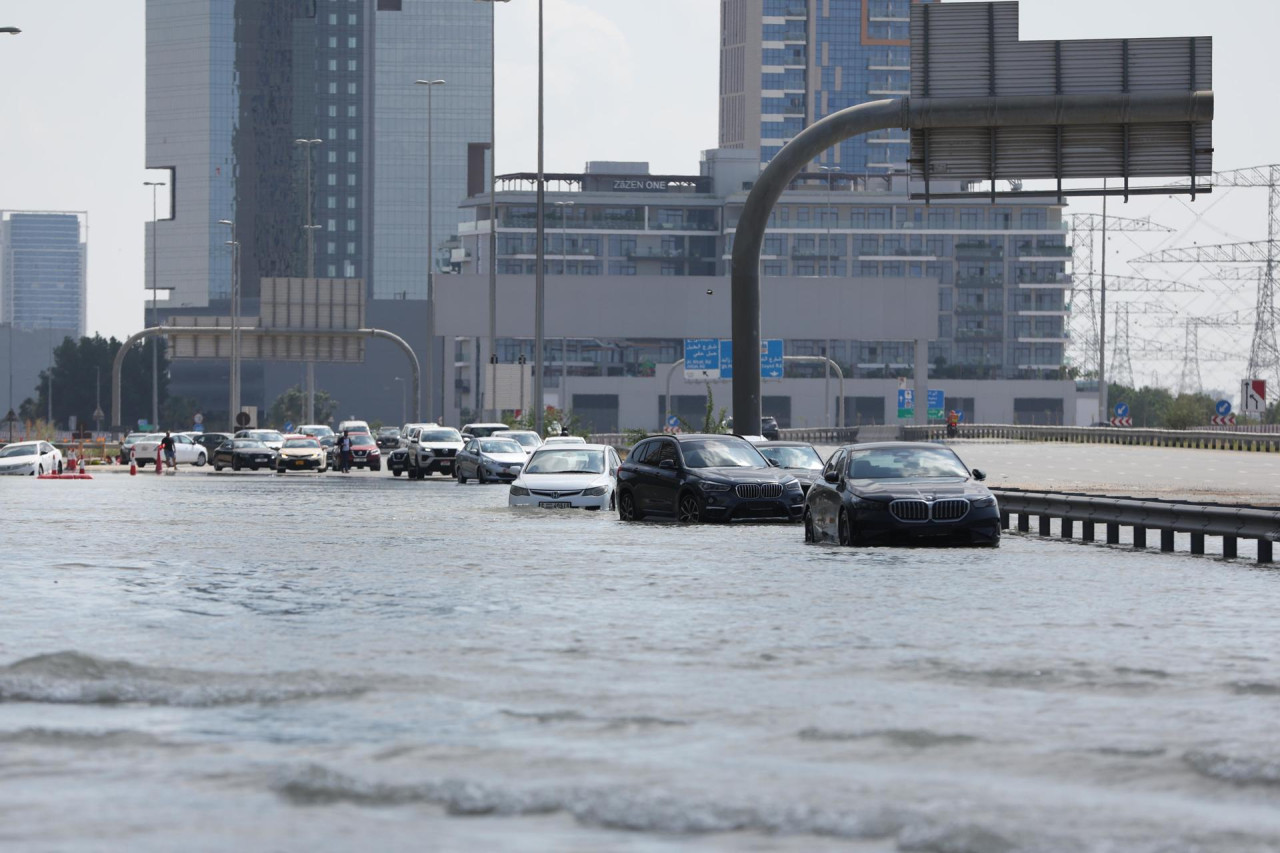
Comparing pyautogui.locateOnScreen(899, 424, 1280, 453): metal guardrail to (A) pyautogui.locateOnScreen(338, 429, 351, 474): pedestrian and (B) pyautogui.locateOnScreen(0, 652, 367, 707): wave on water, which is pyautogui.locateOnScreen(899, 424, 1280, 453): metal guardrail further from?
(B) pyautogui.locateOnScreen(0, 652, 367, 707): wave on water

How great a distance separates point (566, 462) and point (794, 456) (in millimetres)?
4771

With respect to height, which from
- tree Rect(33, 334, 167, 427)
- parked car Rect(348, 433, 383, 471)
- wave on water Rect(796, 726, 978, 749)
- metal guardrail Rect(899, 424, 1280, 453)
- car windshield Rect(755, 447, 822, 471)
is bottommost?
parked car Rect(348, 433, 383, 471)

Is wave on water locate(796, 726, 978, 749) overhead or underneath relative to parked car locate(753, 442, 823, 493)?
underneath

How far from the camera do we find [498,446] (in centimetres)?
5431

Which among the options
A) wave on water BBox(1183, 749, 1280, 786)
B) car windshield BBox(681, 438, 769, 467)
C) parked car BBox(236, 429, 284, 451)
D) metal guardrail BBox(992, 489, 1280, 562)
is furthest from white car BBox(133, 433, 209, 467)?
wave on water BBox(1183, 749, 1280, 786)

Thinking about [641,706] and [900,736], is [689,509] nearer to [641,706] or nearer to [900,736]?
[641,706]

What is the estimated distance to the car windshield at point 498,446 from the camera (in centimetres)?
5388

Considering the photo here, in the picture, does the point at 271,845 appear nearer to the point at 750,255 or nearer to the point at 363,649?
the point at 363,649

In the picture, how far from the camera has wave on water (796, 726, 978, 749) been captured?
31.9 feet

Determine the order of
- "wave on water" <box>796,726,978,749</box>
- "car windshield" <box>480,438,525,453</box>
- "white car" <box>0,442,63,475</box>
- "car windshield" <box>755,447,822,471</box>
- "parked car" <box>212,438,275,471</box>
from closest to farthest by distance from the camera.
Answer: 1. "wave on water" <box>796,726,978,749</box>
2. "car windshield" <box>755,447,822,471</box>
3. "car windshield" <box>480,438,525,453</box>
4. "white car" <box>0,442,63,475</box>
5. "parked car" <box>212,438,275,471</box>

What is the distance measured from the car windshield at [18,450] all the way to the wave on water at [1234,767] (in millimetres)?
58273

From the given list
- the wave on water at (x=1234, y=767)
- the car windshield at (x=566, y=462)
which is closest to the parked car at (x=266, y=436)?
the car windshield at (x=566, y=462)

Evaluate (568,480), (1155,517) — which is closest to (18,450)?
(568,480)

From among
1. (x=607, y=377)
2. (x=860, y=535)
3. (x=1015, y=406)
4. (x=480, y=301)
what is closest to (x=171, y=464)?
(x=480, y=301)
